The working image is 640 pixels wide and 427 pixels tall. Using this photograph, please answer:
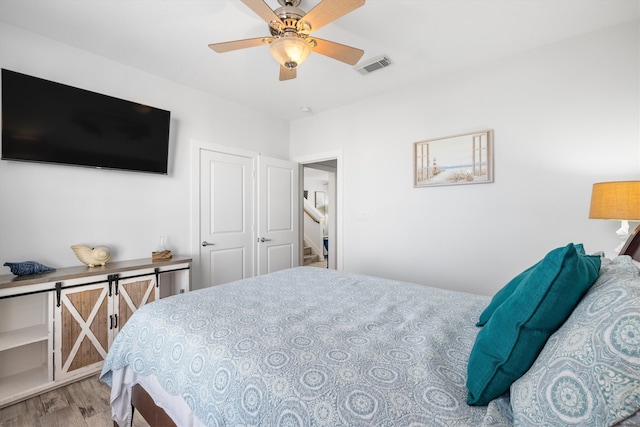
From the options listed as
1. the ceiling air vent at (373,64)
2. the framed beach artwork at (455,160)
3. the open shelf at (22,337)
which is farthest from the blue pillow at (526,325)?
the open shelf at (22,337)

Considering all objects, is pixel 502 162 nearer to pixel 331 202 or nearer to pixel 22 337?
pixel 331 202

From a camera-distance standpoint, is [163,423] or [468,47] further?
[468,47]

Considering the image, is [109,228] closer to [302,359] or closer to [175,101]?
[175,101]

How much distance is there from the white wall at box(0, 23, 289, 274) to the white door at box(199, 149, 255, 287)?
19 centimetres

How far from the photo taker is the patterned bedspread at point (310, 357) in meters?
0.76

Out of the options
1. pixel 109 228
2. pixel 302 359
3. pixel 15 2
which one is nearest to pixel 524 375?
pixel 302 359

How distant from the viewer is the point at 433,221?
2.92 metres

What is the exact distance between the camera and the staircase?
20.8 ft

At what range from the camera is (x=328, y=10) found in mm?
1537

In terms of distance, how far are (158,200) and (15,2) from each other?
5.60 feet

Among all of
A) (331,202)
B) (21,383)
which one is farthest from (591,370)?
(331,202)

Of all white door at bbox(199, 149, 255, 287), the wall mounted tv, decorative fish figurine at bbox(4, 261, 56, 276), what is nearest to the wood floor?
decorative fish figurine at bbox(4, 261, 56, 276)

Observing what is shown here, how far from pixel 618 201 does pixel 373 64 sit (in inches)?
82.8

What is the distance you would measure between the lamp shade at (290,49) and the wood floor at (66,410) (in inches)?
94.7
